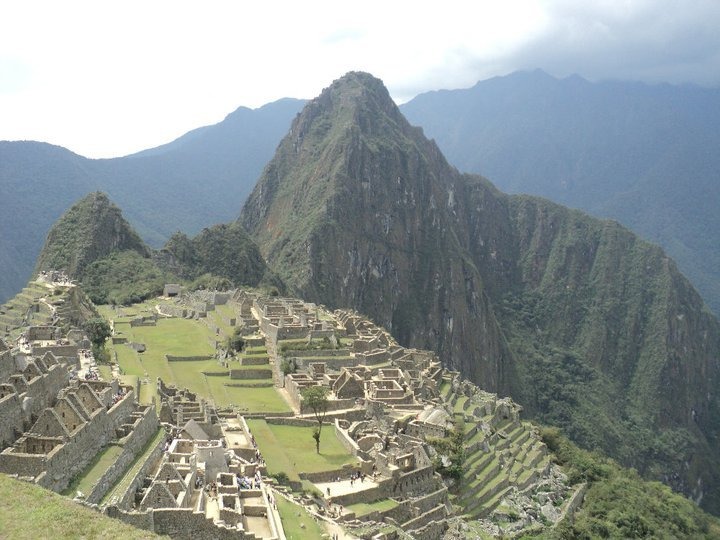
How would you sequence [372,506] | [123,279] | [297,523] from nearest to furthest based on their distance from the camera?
[297,523], [372,506], [123,279]

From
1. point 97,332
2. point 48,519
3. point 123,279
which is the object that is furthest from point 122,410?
point 123,279

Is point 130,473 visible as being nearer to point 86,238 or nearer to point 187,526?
point 187,526

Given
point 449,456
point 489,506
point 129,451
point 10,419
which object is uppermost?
point 10,419

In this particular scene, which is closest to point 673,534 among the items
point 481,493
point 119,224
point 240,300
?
point 481,493

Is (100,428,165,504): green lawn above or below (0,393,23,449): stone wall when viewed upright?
below

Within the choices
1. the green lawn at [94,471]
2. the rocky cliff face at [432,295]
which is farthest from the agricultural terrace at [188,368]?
the rocky cliff face at [432,295]

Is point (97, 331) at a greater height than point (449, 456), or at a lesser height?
greater

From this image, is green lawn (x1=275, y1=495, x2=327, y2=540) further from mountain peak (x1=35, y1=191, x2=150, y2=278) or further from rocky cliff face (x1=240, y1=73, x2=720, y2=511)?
rocky cliff face (x1=240, y1=73, x2=720, y2=511)

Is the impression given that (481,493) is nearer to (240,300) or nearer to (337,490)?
(337,490)

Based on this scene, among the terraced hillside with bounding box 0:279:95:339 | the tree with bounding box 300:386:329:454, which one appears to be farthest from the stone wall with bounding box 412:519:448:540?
the terraced hillside with bounding box 0:279:95:339
